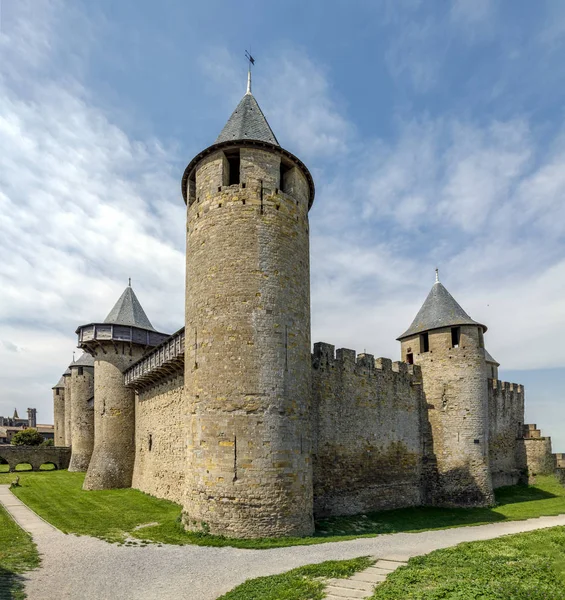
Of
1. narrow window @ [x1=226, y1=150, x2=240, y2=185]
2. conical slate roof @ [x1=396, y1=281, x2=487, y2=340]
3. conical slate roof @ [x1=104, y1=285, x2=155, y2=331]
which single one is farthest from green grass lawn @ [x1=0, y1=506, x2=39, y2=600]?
conical slate roof @ [x1=396, y1=281, x2=487, y2=340]

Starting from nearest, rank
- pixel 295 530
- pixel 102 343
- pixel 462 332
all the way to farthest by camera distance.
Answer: pixel 295 530 → pixel 462 332 → pixel 102 343

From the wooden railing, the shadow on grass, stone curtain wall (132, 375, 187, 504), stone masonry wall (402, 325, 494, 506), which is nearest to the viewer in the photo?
the shadow on grass

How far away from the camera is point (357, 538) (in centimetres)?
1266

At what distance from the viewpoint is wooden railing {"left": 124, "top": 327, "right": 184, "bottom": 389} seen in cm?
1775

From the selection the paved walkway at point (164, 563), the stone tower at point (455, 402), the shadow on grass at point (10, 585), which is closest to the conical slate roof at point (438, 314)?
the stone tower at point (455, 402)

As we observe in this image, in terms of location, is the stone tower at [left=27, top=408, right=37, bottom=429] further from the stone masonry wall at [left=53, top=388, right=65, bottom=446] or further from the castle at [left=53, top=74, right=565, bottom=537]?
the castle at [left=53, top=74, right=565, bottom=537]

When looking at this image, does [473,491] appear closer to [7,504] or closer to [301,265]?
[301,265]

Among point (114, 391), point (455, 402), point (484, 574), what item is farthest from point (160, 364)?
point (484, 574)

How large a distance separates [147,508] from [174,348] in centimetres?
602

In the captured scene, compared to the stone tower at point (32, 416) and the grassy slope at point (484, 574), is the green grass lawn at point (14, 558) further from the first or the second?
the stone tower at point (32, 416)

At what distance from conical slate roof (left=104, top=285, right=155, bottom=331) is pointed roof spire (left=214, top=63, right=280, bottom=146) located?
14943 mm

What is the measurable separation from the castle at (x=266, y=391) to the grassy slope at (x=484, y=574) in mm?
4410

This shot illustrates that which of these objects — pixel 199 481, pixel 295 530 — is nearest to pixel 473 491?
pixel 295 530

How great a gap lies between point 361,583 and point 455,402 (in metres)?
15.1
